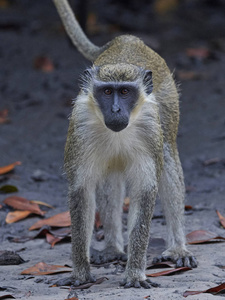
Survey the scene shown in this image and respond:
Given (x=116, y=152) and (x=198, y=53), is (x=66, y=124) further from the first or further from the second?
(x=116, y=152)

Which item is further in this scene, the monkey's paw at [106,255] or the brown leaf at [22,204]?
the brown leaf at [22,204]

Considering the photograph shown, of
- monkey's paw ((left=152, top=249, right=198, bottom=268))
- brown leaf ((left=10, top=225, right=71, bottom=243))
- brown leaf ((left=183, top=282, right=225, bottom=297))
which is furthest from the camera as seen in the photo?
brown leaf ((left=10, top=225, right=71, bottom=243))

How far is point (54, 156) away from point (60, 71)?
10.3ft

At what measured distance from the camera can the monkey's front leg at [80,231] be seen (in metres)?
5.39

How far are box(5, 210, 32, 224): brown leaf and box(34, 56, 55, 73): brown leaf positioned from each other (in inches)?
218

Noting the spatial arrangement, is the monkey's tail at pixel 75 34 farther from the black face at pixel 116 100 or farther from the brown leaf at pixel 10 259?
the brown leaf at pixel 10 259

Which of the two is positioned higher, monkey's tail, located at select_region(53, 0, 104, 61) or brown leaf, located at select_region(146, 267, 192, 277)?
monkey's tail, located at select_region(53, 0, 104, 61)

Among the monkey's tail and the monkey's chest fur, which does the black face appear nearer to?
the monkey's chest fur

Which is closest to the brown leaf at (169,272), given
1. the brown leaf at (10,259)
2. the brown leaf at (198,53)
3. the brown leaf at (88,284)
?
the brown leaf at (88,284)

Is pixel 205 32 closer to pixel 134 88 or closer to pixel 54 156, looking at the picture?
pixel 54 156

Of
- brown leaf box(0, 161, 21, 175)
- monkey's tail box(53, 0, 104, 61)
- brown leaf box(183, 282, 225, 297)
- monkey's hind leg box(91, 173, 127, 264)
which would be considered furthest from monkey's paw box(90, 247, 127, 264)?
brown leaf box(0, 161, 21, 175)

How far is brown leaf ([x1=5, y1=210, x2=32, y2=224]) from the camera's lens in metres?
7.17

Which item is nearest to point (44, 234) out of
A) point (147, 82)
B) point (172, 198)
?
point (172, 198)

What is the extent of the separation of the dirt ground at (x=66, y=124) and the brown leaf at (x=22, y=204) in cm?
10
